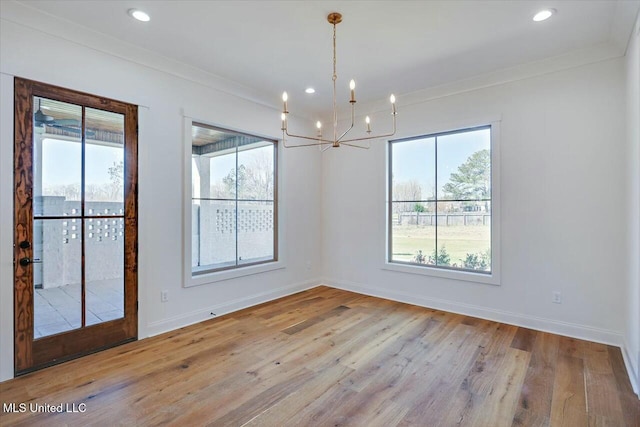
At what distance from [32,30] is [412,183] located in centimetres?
433

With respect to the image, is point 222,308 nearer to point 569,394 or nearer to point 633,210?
point 569,394

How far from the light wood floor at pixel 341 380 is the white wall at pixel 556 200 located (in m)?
0.35

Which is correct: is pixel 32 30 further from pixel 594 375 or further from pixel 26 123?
pixel 594 375

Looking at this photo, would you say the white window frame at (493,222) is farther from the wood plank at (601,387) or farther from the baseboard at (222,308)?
the baseboard at (222,308)

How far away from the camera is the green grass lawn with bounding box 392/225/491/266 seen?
4035 mm

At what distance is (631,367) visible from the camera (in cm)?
256

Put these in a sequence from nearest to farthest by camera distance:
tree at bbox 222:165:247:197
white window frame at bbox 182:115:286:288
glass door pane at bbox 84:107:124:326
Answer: glass door pane at bbox 84:107:124:326 → white window frame at bbox 182:115:286:288 → tree at bbox 222:165:247:197

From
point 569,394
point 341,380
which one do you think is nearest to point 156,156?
point 341,380

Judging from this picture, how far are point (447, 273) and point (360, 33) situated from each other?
3021mm

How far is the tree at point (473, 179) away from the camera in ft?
13.0

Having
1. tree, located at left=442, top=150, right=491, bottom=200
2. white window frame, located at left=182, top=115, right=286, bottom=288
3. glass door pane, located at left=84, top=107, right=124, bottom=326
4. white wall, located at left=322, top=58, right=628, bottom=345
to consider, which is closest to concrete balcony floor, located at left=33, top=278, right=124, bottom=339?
glass door pane, located at left=84, top=107, right=124, bottom=326

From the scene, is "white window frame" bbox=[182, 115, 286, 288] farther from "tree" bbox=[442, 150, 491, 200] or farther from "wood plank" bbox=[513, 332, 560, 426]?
"wood plank" bbox=[513, 332, 560, 426]

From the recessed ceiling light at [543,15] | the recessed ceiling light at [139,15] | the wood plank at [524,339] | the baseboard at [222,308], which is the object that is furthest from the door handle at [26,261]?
the recessed ceiling light at [543,15]

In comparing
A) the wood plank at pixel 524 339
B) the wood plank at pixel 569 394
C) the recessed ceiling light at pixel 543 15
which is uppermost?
the recessed ceiling light at pixel 543 15
